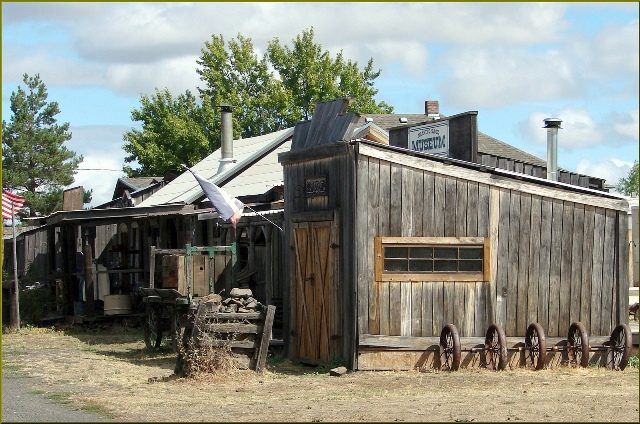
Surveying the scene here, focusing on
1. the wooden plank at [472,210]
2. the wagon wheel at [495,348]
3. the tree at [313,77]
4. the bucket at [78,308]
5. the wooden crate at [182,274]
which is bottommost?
the bucket at [78,308]

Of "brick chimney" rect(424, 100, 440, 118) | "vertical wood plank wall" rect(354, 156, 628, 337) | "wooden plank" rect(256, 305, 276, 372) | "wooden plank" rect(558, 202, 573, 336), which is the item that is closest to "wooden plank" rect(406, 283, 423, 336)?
"vertical wood plank wall" rect(354, 156, 628, 337)

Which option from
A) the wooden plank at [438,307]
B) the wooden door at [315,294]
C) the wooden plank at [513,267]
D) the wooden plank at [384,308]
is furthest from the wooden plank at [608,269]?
the wooden door at [315,294]

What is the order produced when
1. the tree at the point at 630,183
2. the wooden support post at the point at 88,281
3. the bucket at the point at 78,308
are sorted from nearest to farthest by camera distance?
the wooden support post at the point at 88,281 → the bucket at the point at 78,308 → the tree at the point at 630,183

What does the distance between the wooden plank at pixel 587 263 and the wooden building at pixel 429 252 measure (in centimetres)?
2

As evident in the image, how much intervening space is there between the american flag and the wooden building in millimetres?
11964

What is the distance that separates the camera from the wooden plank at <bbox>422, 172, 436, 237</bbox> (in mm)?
16969

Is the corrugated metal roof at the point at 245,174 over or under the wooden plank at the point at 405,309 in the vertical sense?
over

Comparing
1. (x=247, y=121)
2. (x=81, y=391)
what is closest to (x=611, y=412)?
(x=81, y=391)

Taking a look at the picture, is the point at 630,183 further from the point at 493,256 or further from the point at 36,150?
the point at 493,256

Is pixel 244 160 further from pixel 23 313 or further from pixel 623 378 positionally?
pixel 623 378

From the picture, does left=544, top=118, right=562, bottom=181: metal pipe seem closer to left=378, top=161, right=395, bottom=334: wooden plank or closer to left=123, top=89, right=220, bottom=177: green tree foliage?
left=378, top=161, right=395, bottom=334: wooden plank

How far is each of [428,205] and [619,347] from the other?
11.9ft

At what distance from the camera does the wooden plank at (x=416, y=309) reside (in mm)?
16875

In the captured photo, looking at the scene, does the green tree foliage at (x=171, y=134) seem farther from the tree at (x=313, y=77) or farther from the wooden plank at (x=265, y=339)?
the wooden plank at (x=265, y=339)
